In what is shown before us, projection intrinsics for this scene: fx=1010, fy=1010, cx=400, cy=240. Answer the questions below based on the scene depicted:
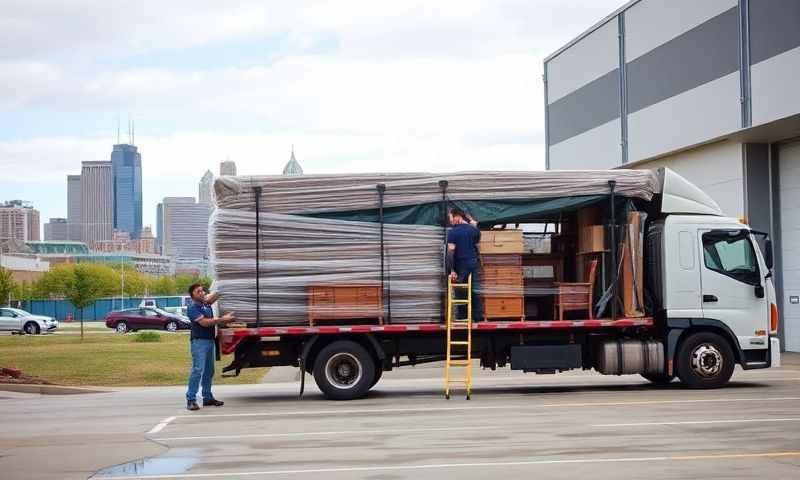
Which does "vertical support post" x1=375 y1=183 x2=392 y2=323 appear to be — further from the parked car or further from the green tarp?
the parked car

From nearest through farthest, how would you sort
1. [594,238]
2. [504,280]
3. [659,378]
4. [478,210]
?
1. [504,280]
2. [478,210]
3. [594,238]
4. [659,378]

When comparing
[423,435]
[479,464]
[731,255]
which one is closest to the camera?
[479,464]

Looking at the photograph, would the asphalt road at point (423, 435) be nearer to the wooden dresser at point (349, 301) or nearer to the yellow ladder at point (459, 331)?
the yellow ladder at point (459, 331)

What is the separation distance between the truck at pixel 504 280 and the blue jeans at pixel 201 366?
12.7 inches

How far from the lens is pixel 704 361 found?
53.3 feet

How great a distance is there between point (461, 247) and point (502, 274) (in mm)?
892

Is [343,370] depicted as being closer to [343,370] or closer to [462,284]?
[343,370]

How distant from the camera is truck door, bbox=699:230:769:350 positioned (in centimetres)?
1634

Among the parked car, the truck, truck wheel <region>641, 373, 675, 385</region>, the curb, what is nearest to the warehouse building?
the truck

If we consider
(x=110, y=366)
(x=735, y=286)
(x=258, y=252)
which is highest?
(x=258, y=252)

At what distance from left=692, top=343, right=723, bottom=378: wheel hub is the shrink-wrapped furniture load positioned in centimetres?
327

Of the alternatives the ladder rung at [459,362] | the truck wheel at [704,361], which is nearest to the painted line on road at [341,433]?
the ladder rung at [459,362]

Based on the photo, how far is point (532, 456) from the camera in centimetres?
983

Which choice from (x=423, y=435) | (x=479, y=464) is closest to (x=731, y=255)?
(x=423, y=435)
